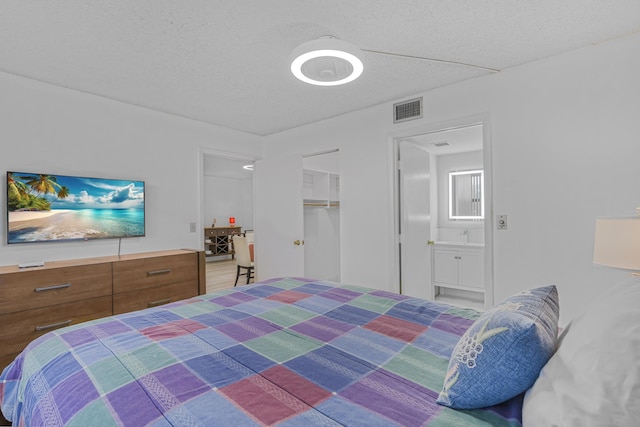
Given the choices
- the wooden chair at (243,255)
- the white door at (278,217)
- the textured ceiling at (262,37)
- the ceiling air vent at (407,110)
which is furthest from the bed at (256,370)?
the wooden chair at (243,255)

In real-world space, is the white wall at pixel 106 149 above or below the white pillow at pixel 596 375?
above

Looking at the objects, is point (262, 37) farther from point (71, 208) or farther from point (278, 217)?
point (278, 217)

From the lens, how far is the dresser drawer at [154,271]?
112 inches

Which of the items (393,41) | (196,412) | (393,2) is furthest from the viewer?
(393,41)

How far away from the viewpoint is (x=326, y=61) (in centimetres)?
204

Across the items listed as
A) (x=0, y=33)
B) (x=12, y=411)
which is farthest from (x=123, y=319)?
(x=0, y=33)

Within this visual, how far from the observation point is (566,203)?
2.38 metres

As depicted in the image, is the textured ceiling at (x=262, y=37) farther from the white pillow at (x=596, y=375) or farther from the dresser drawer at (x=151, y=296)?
the dresser drawer at (x=151, y=296)

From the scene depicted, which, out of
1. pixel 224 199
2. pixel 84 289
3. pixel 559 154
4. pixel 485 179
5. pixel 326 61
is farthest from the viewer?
pixel 224 199

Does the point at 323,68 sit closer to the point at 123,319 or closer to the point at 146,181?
the point at 123,319

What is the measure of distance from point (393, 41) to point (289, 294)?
1.91 meters

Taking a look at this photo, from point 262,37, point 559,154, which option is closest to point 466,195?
point 559,154

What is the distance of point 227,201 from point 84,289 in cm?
646

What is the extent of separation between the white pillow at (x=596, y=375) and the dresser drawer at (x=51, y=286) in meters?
3.16
